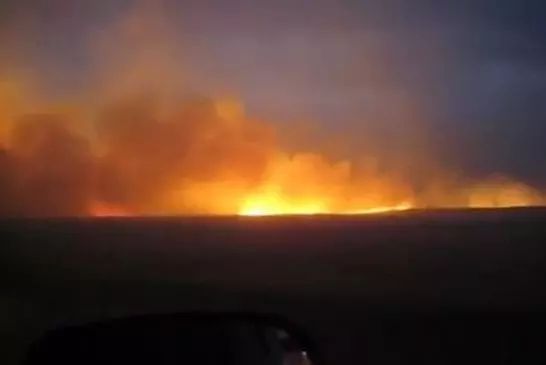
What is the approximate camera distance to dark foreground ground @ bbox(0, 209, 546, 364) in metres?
1.06

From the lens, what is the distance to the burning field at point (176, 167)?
107 centimetres

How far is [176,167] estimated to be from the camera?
3.56ft

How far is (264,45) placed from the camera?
1094mm

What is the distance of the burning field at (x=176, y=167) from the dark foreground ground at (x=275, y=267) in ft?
0.05

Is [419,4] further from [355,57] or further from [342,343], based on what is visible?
[342,343]

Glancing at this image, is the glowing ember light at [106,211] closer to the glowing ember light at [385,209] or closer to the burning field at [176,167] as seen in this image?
the burning field at [176,167]

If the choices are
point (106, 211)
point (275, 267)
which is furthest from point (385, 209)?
point (106, 211)

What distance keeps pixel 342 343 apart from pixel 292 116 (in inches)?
7.7

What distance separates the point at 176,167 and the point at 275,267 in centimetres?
12

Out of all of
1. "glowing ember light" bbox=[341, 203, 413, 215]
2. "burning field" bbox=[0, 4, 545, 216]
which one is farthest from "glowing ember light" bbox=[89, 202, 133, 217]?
"glowing ember light" bbox=[341, 203, 413, 215]

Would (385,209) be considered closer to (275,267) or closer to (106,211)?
(275,267)

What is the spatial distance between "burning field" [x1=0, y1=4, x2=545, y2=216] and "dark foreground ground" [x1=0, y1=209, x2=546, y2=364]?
1 centimetres

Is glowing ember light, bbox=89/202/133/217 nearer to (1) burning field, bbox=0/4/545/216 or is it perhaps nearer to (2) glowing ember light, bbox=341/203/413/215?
(1) burning field, bbox=0/4/545/216

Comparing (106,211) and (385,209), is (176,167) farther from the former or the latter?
(385,209)
